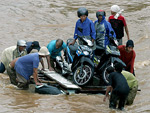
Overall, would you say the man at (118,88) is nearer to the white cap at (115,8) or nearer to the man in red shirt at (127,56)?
the man in red shirt at (127,56)

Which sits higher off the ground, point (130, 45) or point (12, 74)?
point (130, 45)

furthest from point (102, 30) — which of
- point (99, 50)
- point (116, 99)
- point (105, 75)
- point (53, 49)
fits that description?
point (116, 99)

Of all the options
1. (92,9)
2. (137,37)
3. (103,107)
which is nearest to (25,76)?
(103,107)

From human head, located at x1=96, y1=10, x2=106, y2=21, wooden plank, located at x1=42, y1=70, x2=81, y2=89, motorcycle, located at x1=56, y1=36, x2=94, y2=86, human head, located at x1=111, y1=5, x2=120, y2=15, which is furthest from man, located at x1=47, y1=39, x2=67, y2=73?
human head, located at x1=111, y1=5, x2=120, y2=15

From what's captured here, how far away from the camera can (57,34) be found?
20.0m

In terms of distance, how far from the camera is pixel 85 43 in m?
10.7

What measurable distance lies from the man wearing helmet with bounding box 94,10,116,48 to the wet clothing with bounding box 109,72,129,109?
2.29m

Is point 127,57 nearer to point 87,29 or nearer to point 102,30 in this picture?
point 102,30

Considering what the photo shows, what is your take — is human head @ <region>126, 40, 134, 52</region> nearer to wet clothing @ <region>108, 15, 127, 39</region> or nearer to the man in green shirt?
the man in green shirt

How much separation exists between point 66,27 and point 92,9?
3.34 m

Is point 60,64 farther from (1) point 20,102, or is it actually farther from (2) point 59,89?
(1) point 20,102

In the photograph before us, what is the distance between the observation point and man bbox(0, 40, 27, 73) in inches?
429

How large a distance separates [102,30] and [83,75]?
1.48 m

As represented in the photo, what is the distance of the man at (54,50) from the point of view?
459 inches
